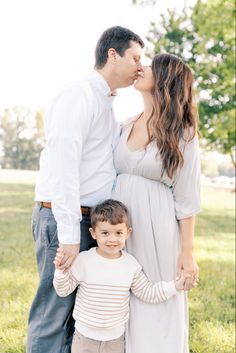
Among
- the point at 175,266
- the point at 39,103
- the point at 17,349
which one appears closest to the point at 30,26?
the point at 39,103

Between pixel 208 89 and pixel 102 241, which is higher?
pixel 102 241

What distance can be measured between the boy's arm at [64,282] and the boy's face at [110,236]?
200mm

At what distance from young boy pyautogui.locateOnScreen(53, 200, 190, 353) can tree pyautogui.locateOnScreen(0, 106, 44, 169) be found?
7.09 meters

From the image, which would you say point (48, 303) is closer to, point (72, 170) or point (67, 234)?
point (67, 234)

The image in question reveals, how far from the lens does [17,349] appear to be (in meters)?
3.85

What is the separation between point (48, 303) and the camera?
296 centimetres

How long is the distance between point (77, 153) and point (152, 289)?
0.78 m

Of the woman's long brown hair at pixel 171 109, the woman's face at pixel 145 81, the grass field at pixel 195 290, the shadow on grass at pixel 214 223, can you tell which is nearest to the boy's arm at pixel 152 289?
the woman's long brown hair at pixel 171 109

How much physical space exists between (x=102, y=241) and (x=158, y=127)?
60 centimetres

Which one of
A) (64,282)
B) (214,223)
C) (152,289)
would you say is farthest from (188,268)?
(214,223)

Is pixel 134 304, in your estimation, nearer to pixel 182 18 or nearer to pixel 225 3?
pixel 225 3

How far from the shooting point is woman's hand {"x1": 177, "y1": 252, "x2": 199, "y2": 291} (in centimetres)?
293

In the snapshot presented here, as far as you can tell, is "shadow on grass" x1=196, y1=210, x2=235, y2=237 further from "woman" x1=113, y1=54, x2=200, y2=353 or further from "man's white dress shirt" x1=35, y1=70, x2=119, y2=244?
"man's white dress shirt" x1=35, y1=70, x2=119, y2=244

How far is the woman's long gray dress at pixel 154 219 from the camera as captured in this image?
2.88 meters
